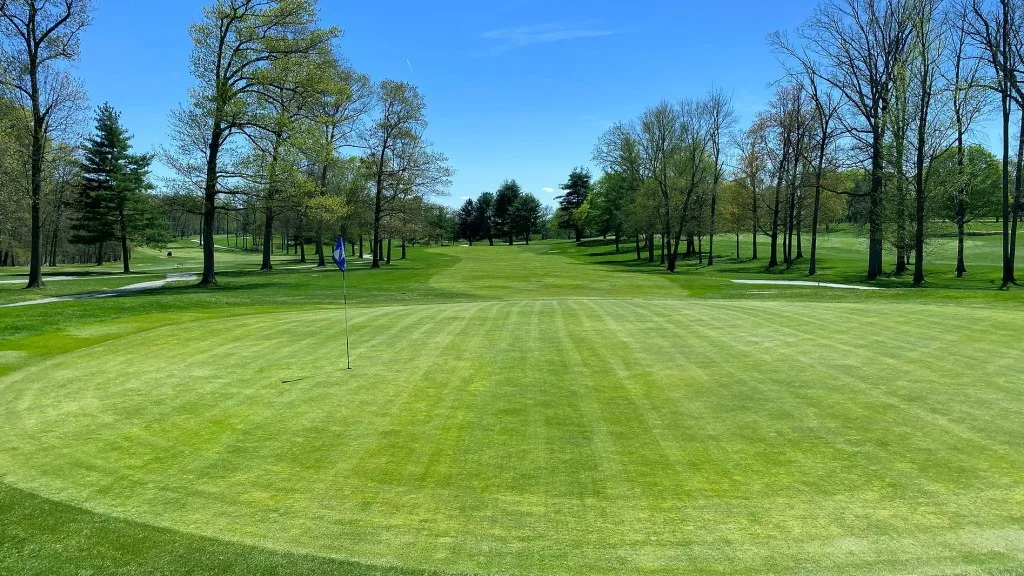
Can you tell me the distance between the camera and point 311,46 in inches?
1215

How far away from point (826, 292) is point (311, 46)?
28.6 metres

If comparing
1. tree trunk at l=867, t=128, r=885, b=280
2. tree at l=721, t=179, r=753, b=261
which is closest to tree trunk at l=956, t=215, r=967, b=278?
tree trunk at l=867, t=128, r=885, b=280

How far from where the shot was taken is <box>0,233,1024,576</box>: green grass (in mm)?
4930

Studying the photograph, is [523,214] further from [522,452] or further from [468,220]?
[522,452]

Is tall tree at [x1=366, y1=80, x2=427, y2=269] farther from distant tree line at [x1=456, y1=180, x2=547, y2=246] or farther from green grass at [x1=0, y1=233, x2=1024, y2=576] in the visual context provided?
distant tree line at [x1=456, y1=180, x2=547, y2=246]

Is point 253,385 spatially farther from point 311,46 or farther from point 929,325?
point 311,46

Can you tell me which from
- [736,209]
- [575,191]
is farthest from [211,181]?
[575,191]

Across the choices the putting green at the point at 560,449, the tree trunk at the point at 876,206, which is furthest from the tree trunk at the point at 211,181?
the tree trunk at the point at 876,206

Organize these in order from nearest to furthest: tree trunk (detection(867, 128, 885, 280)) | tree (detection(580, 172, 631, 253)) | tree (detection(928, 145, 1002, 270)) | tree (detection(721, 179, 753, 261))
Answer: tree (detection(928, 145, 1002, 270)), tree trunk (detection(867, 128, 885, 280)), tree (detection(721, 179, 753, 261)), tree (detection(580, 172, 631, 253))

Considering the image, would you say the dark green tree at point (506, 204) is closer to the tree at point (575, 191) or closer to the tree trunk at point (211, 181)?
the tree at point (575, 191)

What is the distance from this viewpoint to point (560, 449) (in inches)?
275

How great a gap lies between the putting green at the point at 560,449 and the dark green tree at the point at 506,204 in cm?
12038

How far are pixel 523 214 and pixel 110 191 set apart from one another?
8791 cm

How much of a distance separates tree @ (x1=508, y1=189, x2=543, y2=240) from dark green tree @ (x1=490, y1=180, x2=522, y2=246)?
0.25 metres
